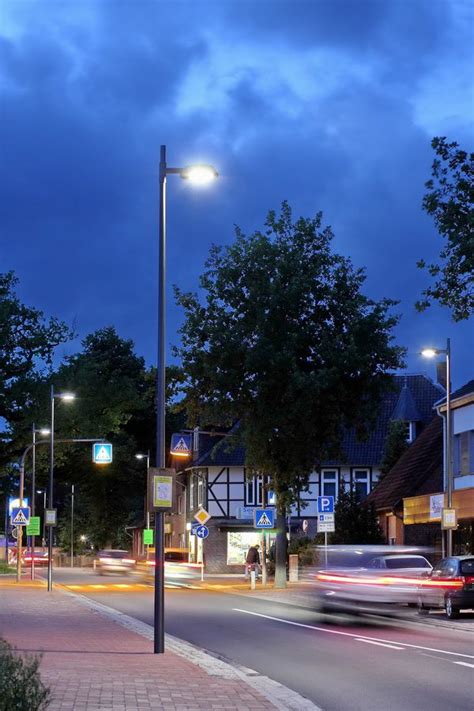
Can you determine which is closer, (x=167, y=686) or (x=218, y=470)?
(x=167, y=686)

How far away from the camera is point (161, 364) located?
57.8 ft

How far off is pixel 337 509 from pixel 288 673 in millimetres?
34961

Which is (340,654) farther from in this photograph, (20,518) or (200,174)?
(20,518)

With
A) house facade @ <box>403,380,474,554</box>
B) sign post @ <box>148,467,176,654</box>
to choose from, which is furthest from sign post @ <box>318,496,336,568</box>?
sign post @ <box>148,467,176,654</box>

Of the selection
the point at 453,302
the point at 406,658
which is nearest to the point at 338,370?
the point at 453,302

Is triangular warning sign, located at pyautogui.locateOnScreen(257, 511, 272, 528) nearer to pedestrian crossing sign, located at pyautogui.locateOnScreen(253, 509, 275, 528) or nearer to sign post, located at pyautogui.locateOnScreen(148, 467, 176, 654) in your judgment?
pedestrian crossing sign, located at pyautogui.locateOnScreen(253, 509, 275, 528)

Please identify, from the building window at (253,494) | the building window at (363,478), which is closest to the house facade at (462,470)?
the building window at (253,494)

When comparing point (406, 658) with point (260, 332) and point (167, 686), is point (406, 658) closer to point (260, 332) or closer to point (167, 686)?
point (167, 686)

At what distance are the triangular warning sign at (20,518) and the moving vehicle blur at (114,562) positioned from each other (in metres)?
14.4

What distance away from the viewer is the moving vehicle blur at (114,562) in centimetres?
6216

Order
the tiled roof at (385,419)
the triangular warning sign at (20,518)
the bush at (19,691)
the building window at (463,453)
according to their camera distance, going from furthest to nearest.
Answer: the tiled roof at (385,419), the triangular warning sign at (20,518), the building window at (463,453), the bush at (19,691)

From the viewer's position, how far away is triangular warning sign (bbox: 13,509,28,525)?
47.6m

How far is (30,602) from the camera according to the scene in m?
33.2

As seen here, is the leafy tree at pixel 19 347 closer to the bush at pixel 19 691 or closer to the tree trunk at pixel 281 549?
the tree trunk at pixel 281 549
